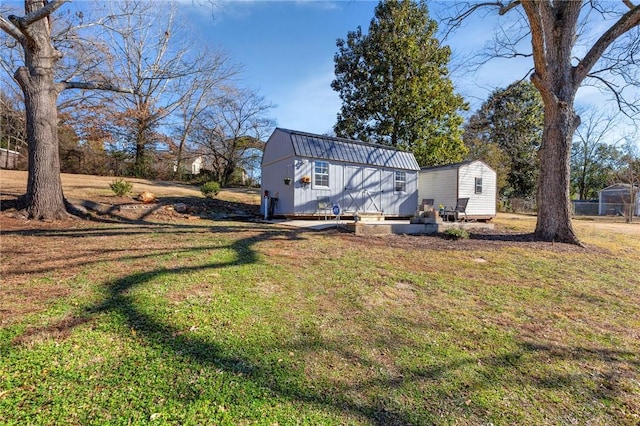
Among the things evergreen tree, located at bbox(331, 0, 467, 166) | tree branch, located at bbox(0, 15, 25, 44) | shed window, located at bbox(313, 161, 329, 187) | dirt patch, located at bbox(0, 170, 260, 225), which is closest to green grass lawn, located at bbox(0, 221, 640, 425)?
dirt patch, located at bbox(0, 170, 260, 225)

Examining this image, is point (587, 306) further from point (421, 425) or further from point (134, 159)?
point (134, 159)

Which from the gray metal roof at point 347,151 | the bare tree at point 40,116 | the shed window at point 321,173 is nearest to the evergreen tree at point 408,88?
the gray metal roof at point 347,151

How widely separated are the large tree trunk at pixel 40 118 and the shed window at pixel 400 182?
11060 mm

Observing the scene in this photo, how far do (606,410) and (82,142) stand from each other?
26714 millimetres

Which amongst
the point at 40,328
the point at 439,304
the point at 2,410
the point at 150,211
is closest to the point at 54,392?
the point at 2,410

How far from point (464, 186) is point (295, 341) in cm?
1388

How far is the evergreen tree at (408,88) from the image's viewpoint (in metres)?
18.0

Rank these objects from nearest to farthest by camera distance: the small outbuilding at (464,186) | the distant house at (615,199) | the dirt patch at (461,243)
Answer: the dirt patch at (461,243) → the small outbuilding at (464,186) → the distant house at (615,199)

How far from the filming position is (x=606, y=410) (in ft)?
6.54

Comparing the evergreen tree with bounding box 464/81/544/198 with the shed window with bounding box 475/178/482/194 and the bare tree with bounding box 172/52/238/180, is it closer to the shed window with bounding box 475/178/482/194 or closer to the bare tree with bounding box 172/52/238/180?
the shed window with bounding box 475/178/482/194

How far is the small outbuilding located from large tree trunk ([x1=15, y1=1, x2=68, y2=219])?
13669 millimetres

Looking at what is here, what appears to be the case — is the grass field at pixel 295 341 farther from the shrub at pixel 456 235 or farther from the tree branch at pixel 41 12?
the tree branch at pixel 41 12

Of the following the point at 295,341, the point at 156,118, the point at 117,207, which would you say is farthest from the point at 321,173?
the point at 156,118

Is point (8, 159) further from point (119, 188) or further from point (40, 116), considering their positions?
point (40, 116)
